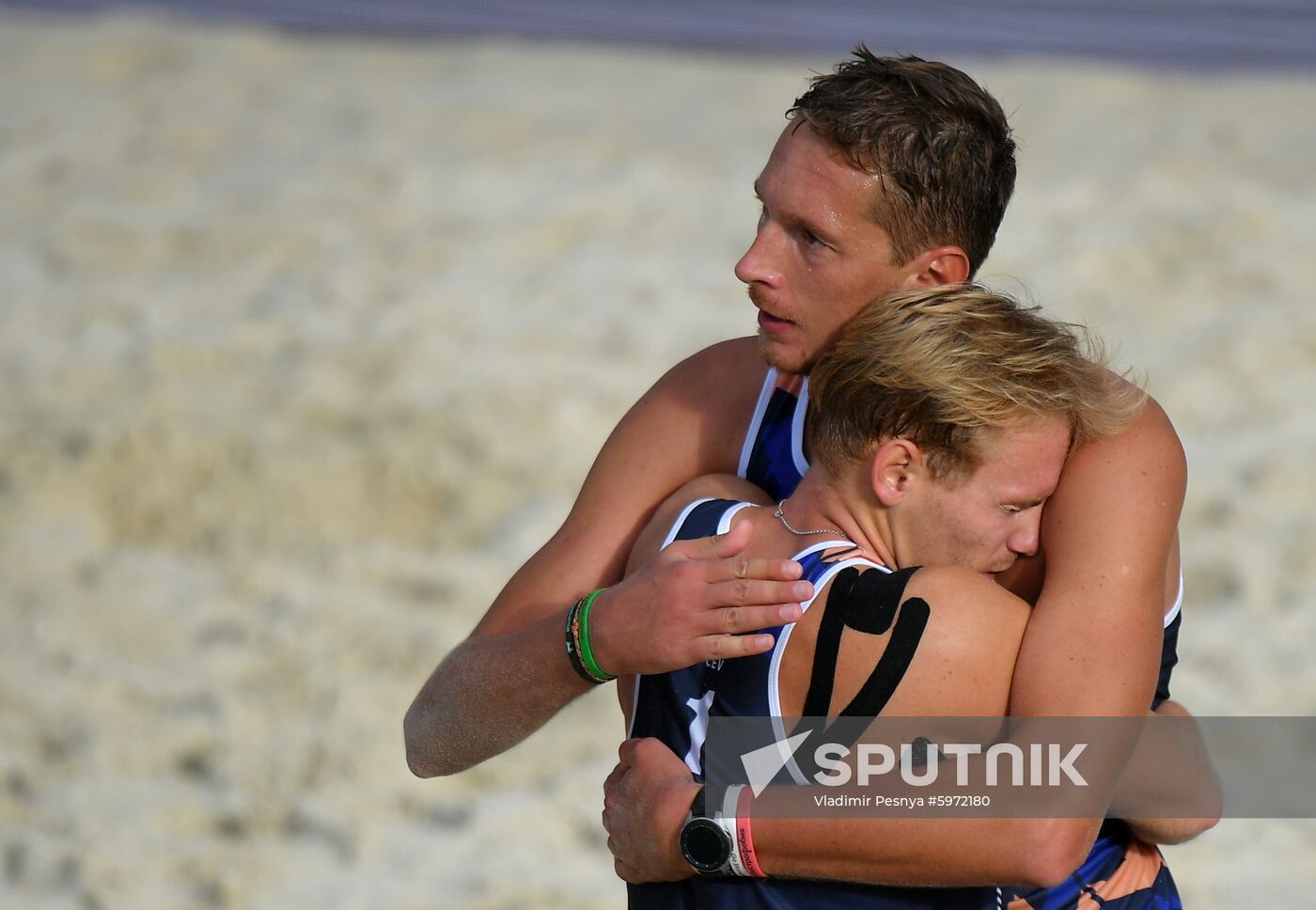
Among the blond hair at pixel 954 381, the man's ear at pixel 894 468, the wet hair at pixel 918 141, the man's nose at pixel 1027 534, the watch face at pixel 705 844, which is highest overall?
the wet hair at pixel 918 141

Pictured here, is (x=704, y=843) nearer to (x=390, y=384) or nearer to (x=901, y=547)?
(x=901, y=547)

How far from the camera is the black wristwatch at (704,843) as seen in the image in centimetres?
182

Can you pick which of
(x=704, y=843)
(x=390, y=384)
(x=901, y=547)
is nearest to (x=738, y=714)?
(x=704, y=843)

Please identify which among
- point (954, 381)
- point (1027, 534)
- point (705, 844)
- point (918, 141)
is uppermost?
point (918, 141)

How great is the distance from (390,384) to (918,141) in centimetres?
402

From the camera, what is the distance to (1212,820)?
7.17ft

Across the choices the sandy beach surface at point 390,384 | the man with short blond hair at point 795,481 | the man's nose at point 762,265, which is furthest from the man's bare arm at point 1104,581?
the sandy beach surface at point 390,384

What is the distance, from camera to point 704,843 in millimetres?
1827

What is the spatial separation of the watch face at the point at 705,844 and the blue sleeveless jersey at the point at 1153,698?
19.7 inches

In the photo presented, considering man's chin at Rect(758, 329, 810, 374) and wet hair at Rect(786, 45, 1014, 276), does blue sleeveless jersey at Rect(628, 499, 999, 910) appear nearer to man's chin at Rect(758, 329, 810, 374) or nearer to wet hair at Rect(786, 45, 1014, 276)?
man's chin at Rect(758, 329, 810, 374)

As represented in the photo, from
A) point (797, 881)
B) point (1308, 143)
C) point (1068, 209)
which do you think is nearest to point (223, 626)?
point (797, 881)

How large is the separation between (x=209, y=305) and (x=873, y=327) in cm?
483

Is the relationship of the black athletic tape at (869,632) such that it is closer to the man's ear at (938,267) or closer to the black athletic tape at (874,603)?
the black athletic tape at (874,603)

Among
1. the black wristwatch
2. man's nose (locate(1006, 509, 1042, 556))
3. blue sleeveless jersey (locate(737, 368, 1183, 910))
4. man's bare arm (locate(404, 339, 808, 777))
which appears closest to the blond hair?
man's nose (locate(1006, 509, 1042, 556))
